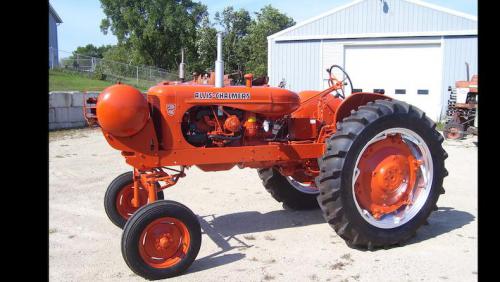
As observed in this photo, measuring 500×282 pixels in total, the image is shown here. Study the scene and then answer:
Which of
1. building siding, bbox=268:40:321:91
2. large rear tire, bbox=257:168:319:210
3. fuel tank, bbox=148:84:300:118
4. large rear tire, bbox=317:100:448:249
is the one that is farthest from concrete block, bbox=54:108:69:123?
large rear tire, bbox=317:100:448:249

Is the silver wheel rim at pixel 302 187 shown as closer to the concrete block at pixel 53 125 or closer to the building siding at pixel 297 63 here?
the concrete block at pixel 53 125

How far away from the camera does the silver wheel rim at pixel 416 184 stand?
441cm

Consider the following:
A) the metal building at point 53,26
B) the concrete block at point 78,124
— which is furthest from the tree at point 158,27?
the concrete block at point 78,124

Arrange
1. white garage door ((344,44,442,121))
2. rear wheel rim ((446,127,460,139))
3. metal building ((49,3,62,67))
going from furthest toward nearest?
metal building ((49,3,62,67)), white garage door ((344,44,442,121)), rear wheel rim ((446,127,460,139))

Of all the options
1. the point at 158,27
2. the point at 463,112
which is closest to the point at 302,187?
the point at 463,112

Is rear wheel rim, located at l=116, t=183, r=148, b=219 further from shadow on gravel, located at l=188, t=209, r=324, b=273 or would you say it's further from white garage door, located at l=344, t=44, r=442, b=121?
white garage door, located at l=344, t=44, r=442, b=121

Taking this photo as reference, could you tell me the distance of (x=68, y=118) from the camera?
12.7 metres

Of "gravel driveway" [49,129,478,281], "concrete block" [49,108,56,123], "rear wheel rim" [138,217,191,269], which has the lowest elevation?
"gravel driveway" [49,129,478,281]

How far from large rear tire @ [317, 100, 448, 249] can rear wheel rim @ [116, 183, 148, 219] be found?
72.2 inches

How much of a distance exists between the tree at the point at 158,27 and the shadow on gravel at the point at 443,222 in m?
33.9

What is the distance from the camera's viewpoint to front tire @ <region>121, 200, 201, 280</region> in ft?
11.9

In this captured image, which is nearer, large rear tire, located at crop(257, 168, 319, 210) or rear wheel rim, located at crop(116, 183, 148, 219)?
rear wheel rim, located at crop(116, 183, 148, 219)
